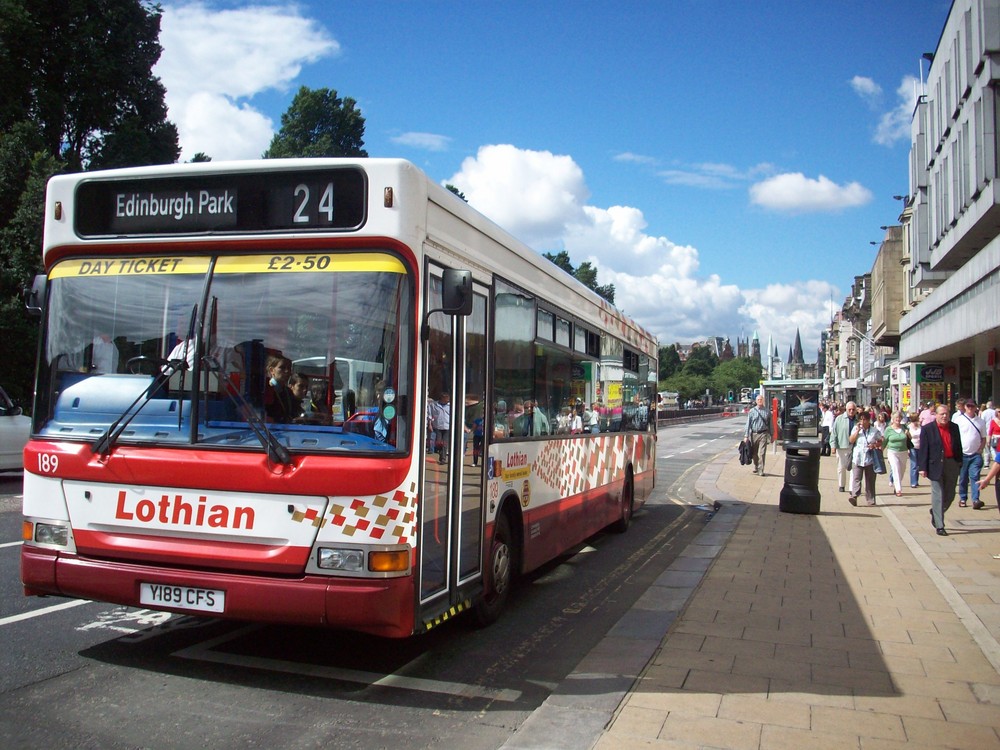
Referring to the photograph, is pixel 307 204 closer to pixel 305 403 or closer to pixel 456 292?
pixel 456 292

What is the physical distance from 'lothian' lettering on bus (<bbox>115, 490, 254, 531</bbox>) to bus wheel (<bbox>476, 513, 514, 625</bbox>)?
215 centimetres

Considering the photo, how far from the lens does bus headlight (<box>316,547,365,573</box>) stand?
16.6 feet

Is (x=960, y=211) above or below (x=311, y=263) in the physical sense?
above

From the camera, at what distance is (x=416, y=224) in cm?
541

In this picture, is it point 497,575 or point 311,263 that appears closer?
point 311,263

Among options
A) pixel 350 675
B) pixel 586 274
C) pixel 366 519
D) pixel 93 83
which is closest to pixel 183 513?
pixel 366 519

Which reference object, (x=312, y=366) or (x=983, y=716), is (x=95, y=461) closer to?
(x=312, y=366)

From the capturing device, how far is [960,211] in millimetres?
32156

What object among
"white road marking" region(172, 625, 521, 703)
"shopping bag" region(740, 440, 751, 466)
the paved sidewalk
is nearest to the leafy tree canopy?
"shopping bag" region(740, 440, 751, 466)

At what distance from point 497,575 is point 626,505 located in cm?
623

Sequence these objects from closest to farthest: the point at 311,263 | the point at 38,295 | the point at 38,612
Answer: the point at 311,263, the point at 38,295, the point at 38,612

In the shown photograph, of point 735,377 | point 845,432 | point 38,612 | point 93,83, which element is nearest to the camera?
point 38,612

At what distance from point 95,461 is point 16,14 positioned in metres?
28.1

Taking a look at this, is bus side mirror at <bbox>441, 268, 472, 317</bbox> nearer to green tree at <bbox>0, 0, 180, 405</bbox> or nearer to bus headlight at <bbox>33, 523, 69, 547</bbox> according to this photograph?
bus headlight at <bbox>33, 523, 69, 547</bbox>
